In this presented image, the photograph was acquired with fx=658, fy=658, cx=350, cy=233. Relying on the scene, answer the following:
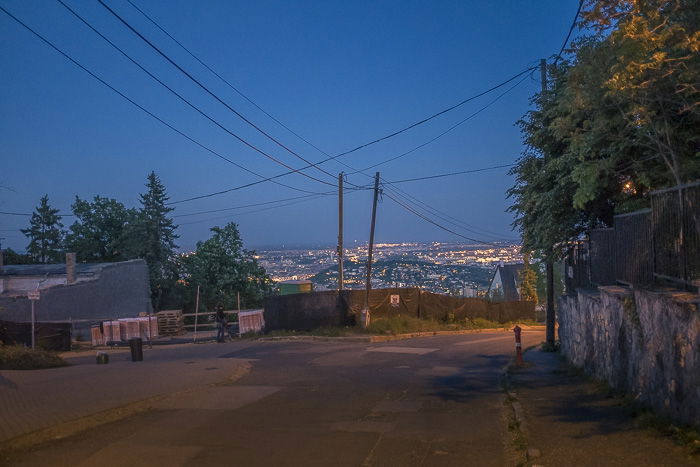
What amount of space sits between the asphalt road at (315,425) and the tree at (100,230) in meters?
36.9

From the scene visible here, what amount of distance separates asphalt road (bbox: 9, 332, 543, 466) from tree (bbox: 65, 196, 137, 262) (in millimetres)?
36918

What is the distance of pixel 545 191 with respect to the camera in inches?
665

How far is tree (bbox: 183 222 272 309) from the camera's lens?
→ 46469 millimetres

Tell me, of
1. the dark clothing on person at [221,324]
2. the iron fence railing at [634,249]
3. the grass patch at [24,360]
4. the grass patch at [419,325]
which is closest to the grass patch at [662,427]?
the iron fence railing at [634,249]

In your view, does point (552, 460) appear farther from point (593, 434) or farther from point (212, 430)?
point (212, 430)

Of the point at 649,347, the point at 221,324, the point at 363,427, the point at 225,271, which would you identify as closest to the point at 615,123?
the point at 649,347

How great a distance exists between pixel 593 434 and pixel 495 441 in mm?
1236

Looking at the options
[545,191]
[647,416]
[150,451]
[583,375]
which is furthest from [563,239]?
[150,451]

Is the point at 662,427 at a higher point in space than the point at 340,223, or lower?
lower

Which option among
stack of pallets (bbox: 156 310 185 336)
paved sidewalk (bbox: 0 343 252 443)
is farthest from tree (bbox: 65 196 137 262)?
paved sidewalk (bbox: 0 343 252 443)

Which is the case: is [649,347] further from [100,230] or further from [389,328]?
[100,230]

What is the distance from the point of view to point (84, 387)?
42.8 ft

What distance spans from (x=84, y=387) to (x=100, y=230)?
41.4 metres

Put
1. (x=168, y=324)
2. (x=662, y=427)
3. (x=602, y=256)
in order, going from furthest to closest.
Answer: (x=168, y=324) < (x=602, y=256) < (x=662, y=427)
